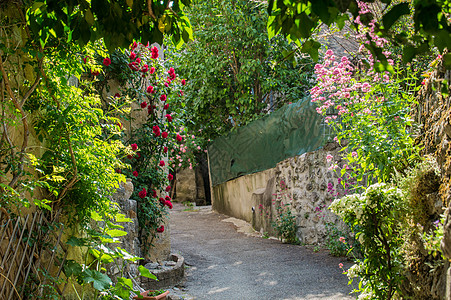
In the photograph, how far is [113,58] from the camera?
593cm

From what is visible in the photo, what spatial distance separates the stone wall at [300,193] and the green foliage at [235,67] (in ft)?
7.39

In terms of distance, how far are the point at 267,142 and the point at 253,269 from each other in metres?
4.49

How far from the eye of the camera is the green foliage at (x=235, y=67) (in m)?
11.4

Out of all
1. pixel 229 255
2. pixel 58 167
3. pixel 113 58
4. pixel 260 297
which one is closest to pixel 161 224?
pixel 229 255

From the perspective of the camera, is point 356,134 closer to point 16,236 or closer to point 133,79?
point 16,236

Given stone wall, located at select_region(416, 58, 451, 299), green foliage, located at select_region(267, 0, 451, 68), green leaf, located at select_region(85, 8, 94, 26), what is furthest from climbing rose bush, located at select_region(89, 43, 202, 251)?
green foliage, located at select_region(267, 0, 451, 68)

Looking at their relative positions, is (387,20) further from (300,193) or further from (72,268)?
(300,193)

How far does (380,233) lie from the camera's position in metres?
Answer: 3.51

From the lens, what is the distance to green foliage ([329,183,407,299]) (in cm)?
327

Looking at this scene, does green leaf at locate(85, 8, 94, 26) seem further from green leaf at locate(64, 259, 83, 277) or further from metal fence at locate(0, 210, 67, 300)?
green leaf at locate(64, 259, 83, 277)

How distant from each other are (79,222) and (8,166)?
75cm

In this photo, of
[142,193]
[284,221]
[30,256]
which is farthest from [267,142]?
[30,256]

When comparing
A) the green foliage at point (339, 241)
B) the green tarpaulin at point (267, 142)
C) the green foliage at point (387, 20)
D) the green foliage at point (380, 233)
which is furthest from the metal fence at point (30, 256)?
the green tarpaulin at point (267, 142)

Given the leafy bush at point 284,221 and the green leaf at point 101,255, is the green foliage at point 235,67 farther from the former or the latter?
the green leaf at point 101,255
